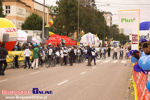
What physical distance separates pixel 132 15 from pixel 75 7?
1645 inches

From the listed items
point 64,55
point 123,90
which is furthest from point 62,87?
point 64,55

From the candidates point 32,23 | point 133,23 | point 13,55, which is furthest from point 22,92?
point 32,23

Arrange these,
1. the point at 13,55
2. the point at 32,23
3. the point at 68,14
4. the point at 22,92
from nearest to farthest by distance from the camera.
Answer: the point at 22,92 < the point at 13,55 < the point at 68,14 < the point at 32,23

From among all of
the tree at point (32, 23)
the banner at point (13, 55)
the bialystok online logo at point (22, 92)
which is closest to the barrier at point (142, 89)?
the bialystok online logo at point (22, 92)

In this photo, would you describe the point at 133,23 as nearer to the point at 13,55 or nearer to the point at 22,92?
the point at 22,92

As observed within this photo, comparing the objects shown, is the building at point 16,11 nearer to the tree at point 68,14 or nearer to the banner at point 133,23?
the tree at point 68,14

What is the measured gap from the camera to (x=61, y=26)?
55.2m

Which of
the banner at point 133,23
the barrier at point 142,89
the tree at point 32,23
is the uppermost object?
the tree at point 32,23

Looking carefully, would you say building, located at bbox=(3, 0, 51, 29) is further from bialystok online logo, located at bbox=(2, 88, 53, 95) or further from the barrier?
the barrier

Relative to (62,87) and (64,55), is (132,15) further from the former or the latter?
(64,55)

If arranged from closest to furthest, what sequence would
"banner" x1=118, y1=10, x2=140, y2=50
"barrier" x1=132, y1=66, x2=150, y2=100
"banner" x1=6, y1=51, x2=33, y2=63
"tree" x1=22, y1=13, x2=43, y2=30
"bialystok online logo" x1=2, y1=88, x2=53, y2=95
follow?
"barrier" x1=132, y1=66, x2=150, y2=100
"bialystok online logo" x1=2, y1=88, x2=53, y2=95
"banner" x1=118, y1=10, x2=140, y2=50
"banner" x1=6, y1=51, x2=33, y2=63
"tree" x1=22, y1=13, x2=43, y2=30

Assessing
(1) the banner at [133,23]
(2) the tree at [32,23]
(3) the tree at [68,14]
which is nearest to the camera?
(1) the banner at [133,23]

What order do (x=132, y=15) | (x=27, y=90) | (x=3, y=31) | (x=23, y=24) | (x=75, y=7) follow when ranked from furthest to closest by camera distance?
(x=23, y=24) < (x=75, y=7) < (x=3, y=31) < (x=132, y=15) < (x=27, y=90)

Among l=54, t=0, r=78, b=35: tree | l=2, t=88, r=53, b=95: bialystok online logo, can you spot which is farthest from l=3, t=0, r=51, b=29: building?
l=2, t=88, r=53, b=95: bialystok online logo
